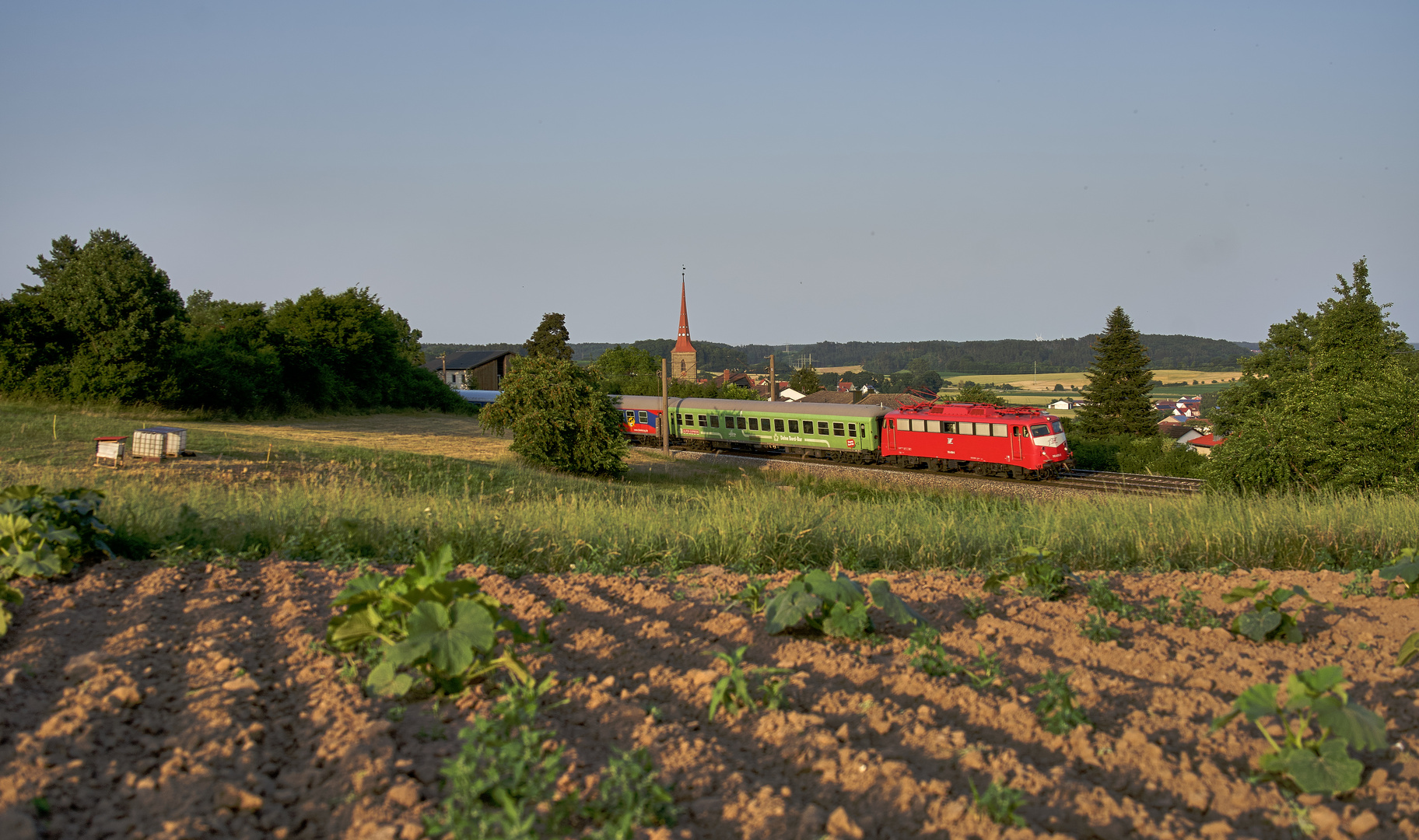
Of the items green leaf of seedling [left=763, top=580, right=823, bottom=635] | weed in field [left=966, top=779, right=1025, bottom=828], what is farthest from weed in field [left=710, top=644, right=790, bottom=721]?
weed in field [left=966, top=779, right=1025, bottom=828]

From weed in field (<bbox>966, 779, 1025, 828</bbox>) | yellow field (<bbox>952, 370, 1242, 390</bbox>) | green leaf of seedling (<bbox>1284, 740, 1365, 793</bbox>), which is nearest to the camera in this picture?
weed in field (<bbox>966, 779, 1025, 828</bbox>)

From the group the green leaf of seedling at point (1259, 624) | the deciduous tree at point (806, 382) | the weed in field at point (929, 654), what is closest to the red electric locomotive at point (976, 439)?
the green leaf of seedling at point (1259, 624)

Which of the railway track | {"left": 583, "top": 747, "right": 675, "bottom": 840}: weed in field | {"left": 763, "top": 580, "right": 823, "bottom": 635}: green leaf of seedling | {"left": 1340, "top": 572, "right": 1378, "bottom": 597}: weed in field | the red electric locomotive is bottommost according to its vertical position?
the railway track

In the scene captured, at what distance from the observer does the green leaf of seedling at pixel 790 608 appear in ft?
12.1

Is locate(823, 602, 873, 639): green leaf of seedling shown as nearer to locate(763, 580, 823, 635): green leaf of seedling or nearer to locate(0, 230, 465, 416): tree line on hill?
locate(763, 580, 823, 635): green leaf of seedling

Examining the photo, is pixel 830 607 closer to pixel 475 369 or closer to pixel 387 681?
pixel 387 681

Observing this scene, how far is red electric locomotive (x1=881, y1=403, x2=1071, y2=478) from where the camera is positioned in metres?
26.1

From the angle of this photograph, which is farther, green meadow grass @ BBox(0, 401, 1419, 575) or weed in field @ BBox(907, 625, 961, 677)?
green meadow grass @ BBox(0, 401, 1419, 575)

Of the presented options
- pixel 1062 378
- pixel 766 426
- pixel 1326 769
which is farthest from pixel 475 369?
pixel 1062 378

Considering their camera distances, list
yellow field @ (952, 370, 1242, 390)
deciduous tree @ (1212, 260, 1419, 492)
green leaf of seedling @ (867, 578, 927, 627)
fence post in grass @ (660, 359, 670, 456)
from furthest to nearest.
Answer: yellow field @ (952, 370, 1242, 390) < fence post in grass @ (660, 359, 670, 456) < deciduous tree @ (1212, 260, 1419, 492) < green leaf of seedling @ (867, 578, 927, 627)

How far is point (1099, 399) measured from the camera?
52.6m

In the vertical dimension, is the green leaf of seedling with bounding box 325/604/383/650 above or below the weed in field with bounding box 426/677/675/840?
above

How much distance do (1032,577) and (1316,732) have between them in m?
1.93

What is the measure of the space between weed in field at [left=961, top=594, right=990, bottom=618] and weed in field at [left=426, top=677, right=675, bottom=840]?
2402 mm
